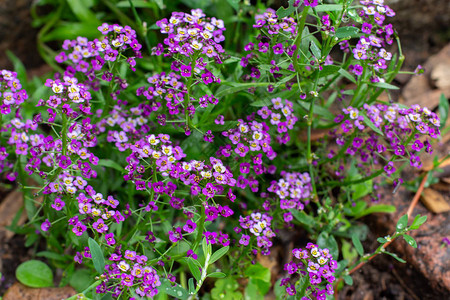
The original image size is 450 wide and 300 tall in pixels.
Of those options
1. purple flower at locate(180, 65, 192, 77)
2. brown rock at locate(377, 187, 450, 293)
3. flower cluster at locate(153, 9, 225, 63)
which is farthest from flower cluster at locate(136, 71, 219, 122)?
brown rock at locate(377, 187, 450, 293)

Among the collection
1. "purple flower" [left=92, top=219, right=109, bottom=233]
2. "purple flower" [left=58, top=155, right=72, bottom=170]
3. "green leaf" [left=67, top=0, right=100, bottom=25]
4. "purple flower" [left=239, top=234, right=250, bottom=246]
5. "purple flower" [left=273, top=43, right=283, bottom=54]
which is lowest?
"purple flower" [left=239, top=234, right=250, bottom=246]

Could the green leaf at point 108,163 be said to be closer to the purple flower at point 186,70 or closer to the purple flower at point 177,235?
the purple flower at point 177,235

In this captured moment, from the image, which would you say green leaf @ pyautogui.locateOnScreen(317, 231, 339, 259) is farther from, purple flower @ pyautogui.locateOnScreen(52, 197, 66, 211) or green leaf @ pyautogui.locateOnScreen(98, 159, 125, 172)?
purple flower @ pyautogui.locateOnScreen(52, 197, 66, 211)

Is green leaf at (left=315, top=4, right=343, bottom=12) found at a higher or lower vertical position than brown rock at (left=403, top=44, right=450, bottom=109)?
higher

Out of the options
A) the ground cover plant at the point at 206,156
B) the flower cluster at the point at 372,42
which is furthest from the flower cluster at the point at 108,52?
the flower cluster at the point at 372,42

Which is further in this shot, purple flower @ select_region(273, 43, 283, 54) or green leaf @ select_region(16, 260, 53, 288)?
green leaf @ select_region(16, 260, 53, 288)

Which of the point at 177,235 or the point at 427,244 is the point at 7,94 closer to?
the point at 177,235

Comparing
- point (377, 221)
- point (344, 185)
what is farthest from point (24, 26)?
point (377, 221)
